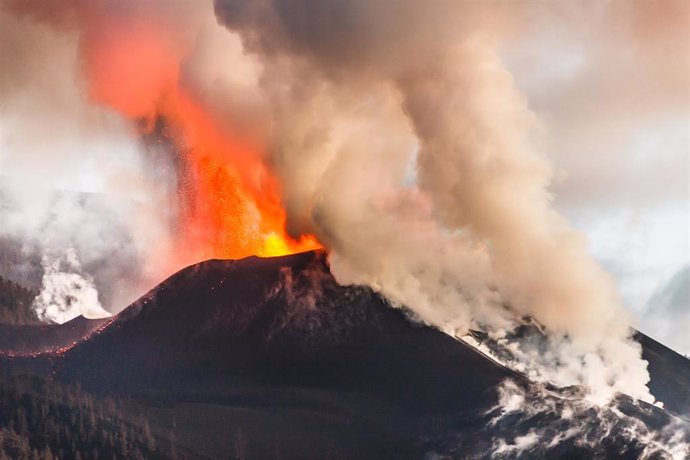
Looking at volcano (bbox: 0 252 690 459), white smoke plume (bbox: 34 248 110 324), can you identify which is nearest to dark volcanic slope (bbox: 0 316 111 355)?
white smoke plume (bbox: 34 248 110 324)

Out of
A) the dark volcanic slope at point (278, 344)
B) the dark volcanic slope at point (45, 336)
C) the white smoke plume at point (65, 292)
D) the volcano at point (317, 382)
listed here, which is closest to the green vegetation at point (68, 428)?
the volcano at point (317, 382)

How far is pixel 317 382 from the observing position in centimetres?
8788

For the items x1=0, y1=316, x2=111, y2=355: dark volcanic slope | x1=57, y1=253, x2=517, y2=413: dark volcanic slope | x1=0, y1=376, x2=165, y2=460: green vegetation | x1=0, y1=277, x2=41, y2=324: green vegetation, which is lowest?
x1=0, y1=376, x2=165, y2=460: green vegetation

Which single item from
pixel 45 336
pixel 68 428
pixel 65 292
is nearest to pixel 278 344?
pixel 68 428

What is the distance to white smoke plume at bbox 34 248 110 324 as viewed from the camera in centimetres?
15488

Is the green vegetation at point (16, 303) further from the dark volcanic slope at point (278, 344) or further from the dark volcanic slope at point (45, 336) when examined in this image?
the dark volcanic slope at point (278, 344)

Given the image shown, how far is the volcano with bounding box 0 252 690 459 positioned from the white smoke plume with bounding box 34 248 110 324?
4780 centimetres

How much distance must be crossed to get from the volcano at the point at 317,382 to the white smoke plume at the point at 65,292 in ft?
157

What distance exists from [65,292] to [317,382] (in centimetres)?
7929

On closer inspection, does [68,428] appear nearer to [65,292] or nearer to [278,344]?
[278,344]

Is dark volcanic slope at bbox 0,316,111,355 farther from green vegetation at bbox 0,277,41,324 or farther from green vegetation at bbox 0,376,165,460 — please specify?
green vegetation at bbox 0,376,165,460

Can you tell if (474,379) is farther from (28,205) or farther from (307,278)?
(28,205)

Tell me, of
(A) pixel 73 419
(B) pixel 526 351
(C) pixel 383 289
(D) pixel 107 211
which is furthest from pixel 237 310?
(D) pixel 107 211

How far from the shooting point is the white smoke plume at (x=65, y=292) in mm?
154875
